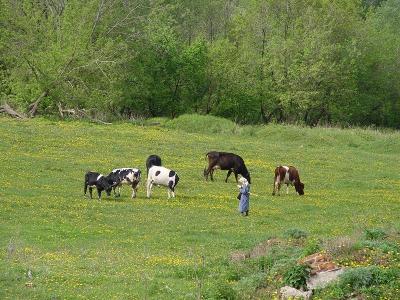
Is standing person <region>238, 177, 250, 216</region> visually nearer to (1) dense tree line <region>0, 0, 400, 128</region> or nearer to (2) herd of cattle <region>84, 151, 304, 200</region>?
(2) herd of cattle <region>84, 151, 304, 200</region>

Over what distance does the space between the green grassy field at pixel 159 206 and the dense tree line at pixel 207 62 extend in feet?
35.5

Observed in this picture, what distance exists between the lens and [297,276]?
15.2 meters

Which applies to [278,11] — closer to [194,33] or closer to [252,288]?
[194,33]

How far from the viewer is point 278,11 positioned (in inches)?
3076

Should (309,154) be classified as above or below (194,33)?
below

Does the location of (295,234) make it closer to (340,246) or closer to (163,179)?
(340,246)

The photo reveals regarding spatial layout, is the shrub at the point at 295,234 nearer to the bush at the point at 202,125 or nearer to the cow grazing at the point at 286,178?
the cow grazing at the point at 286,178

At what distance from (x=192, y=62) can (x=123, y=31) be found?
729 cm

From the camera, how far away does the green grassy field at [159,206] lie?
1719cm

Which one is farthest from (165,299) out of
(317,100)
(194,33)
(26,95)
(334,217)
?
(194,33)

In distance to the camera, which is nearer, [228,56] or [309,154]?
[309,154]

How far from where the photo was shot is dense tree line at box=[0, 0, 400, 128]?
64.1 meters

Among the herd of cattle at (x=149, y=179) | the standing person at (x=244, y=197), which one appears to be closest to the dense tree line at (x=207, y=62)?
the herd of cattle at (x=149, y=179)

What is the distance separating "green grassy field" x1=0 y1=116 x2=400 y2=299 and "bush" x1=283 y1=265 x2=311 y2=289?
1218mm
